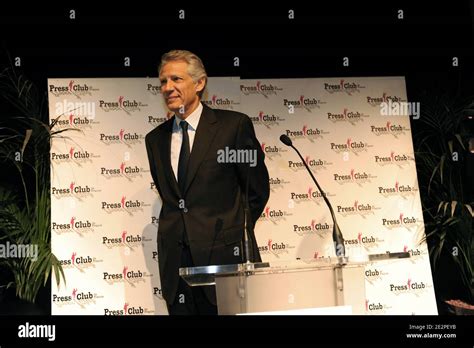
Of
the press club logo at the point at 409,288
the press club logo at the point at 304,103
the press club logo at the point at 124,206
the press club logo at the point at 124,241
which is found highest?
the press club logo at the point at 304,103

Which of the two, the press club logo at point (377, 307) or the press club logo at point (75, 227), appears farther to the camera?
the press club logo at point (377, 307)

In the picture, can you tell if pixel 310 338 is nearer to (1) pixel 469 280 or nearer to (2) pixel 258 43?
(1) pixel 469 280

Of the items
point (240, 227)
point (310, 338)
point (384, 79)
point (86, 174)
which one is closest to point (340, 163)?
point (384, 79)

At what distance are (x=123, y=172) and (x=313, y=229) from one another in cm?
160

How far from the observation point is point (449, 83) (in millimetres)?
7172

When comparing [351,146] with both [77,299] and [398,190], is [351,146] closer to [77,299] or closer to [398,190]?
[398,190]

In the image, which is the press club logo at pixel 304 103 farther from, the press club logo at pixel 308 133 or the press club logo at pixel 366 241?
the press club logo at pixel 366 241

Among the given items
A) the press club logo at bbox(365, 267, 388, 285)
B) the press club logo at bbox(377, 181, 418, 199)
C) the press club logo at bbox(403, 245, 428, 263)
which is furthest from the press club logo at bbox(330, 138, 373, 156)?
the press club logo at bbox(365, 267, 388, 285)

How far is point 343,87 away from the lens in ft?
22.9

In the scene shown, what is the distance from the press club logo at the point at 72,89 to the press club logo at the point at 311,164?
→ 1713mm

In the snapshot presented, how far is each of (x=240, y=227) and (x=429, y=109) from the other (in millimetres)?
2141

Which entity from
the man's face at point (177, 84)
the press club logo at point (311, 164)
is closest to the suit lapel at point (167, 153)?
the man's face at point (177, 84)

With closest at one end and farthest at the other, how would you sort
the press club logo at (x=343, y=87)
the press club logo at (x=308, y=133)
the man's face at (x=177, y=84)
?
the man's face at (x=177, y=84) < the press club logo at (x=308, y=133) < the press club logo at (x=343, y=87)

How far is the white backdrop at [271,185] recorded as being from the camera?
6.48 m
